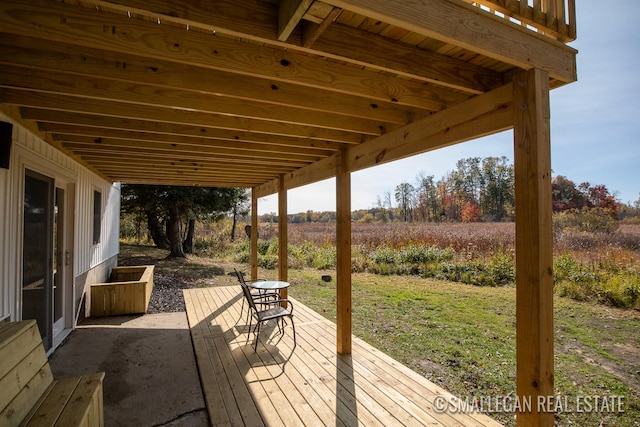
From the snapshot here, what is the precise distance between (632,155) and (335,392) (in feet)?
55.0

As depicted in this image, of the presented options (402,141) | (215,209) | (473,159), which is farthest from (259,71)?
(473,159)

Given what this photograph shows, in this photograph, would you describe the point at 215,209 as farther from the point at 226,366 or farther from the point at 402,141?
the point at 402,141

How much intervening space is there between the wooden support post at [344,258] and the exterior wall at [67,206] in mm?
3018

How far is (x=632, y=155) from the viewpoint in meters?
12.9

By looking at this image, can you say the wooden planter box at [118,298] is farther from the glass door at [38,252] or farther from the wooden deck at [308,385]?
the wooden deck at [308,385]

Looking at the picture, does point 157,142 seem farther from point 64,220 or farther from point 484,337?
point 484,337

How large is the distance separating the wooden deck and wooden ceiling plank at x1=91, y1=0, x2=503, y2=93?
96.5 inches

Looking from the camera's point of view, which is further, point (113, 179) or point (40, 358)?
point (113, 179)

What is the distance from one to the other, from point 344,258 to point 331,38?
2.55m

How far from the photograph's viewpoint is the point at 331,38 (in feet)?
5.11

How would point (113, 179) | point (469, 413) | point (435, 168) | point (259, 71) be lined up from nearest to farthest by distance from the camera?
1. point (259, 71)
2. point (469, 413)
3. point (113, 179)
4. point (435, 168)

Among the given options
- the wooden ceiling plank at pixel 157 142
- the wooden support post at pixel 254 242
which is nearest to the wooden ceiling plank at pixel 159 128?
the wooden ceiling plank at pixel 157 142

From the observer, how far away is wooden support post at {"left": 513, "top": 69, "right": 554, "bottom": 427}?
1585 millimetres

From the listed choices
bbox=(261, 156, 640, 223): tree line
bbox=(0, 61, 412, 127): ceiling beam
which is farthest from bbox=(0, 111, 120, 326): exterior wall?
bbox=(261, 156, 640, 223): tree line
